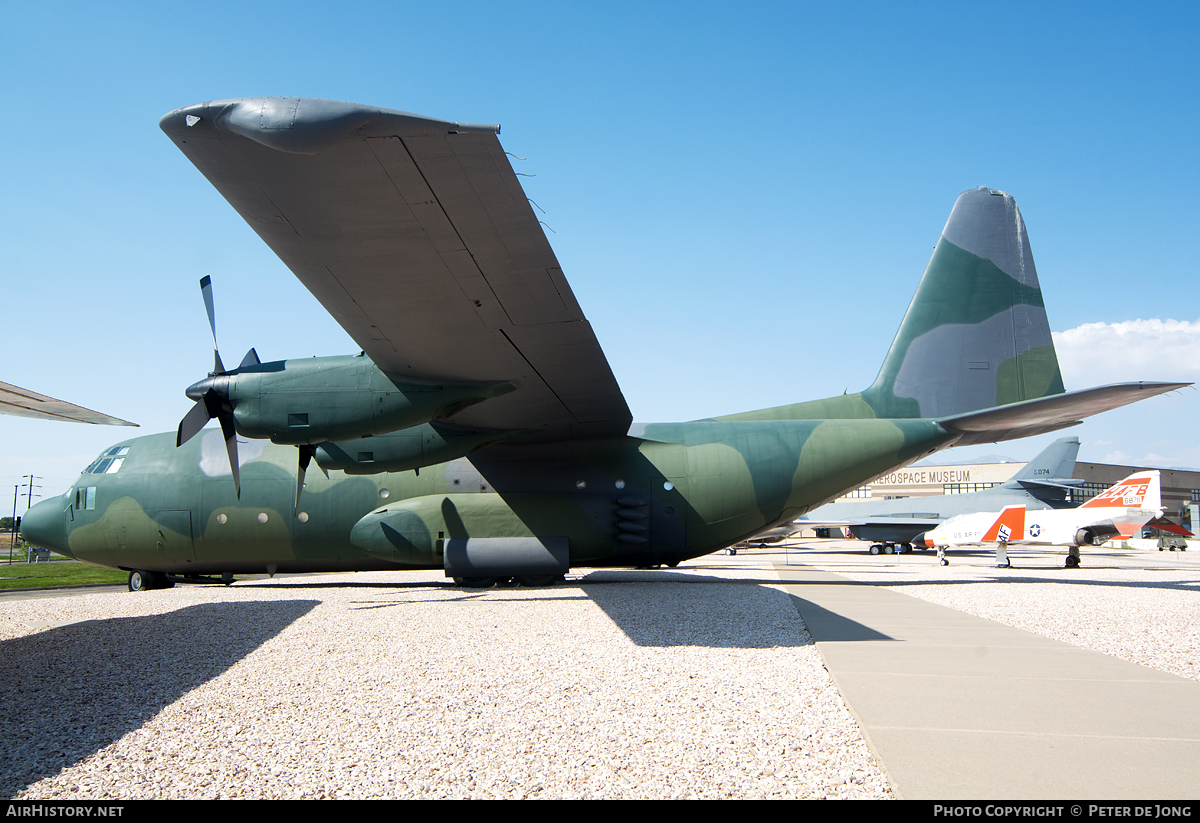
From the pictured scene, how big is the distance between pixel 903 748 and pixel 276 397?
8798 mm

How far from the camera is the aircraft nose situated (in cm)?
1363

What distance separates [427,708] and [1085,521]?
2634 centimetres

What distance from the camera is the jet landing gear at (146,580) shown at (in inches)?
553

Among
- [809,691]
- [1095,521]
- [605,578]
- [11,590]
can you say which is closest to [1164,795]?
[809,691]

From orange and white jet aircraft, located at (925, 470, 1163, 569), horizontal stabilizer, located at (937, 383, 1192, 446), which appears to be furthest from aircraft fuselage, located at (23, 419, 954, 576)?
orange and white jet aircraft, located at (925, 470, 1163, 569)

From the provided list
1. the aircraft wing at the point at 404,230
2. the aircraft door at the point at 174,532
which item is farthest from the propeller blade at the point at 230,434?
the aircraft door at the point at 174,532

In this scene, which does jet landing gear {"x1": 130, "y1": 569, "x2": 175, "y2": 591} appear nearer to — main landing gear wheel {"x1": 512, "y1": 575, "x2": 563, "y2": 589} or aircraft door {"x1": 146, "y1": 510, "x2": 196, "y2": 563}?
aircraft door {"x1": 146, "y1": 510, "x2": 196, "y2": 563}

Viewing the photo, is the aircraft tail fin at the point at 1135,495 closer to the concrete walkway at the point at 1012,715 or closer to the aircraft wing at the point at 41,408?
the concrete walkway at the point at 1012,715

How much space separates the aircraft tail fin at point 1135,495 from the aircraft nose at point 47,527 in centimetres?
2903

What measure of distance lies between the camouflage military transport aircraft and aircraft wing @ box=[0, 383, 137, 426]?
155 centimetres

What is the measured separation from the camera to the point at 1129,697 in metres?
5.14

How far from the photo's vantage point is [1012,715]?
183 inches

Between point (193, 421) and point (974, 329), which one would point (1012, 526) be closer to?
point (974, 329)
